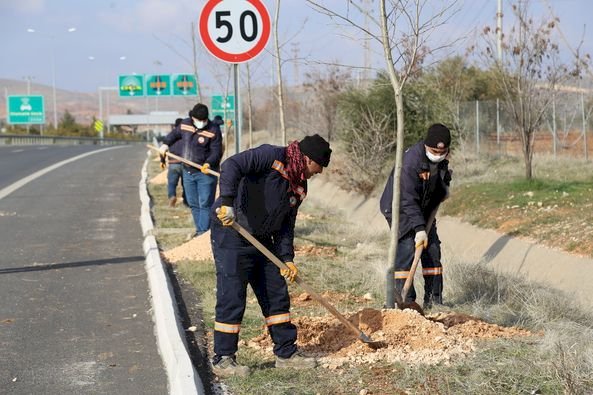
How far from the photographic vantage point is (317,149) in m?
5.06

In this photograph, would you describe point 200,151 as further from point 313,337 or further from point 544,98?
point 544,98

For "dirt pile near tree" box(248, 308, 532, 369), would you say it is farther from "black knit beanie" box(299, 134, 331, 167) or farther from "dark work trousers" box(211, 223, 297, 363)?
"black knit beanie" box(299, 134, 331, 167)

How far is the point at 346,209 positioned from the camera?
53.6 feet

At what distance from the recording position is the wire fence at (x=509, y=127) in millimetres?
20875

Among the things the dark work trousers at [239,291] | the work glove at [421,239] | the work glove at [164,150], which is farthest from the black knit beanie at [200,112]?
the dark work trousers at [239,291]

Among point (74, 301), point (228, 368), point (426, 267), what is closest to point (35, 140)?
point (74, 301)

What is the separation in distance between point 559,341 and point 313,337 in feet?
5.58

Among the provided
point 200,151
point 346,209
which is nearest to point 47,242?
point 200,151

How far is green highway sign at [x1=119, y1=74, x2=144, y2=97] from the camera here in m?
52.5

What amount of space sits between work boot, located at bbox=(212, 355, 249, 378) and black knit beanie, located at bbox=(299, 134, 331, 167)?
1322mm

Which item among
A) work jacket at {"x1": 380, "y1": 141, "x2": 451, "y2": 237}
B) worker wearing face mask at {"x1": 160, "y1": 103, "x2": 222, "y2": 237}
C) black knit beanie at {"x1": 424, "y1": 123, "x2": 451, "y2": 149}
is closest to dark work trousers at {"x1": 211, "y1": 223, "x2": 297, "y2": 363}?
work jacket at {"x1": 380, "y1": 141, "x2": 451, "y2": 237}

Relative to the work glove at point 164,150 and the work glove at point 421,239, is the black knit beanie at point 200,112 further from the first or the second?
the work glove at point 421,239

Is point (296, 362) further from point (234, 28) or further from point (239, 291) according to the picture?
point (234, 28)

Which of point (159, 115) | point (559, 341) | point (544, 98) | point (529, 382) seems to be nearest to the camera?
point (529, 382)
